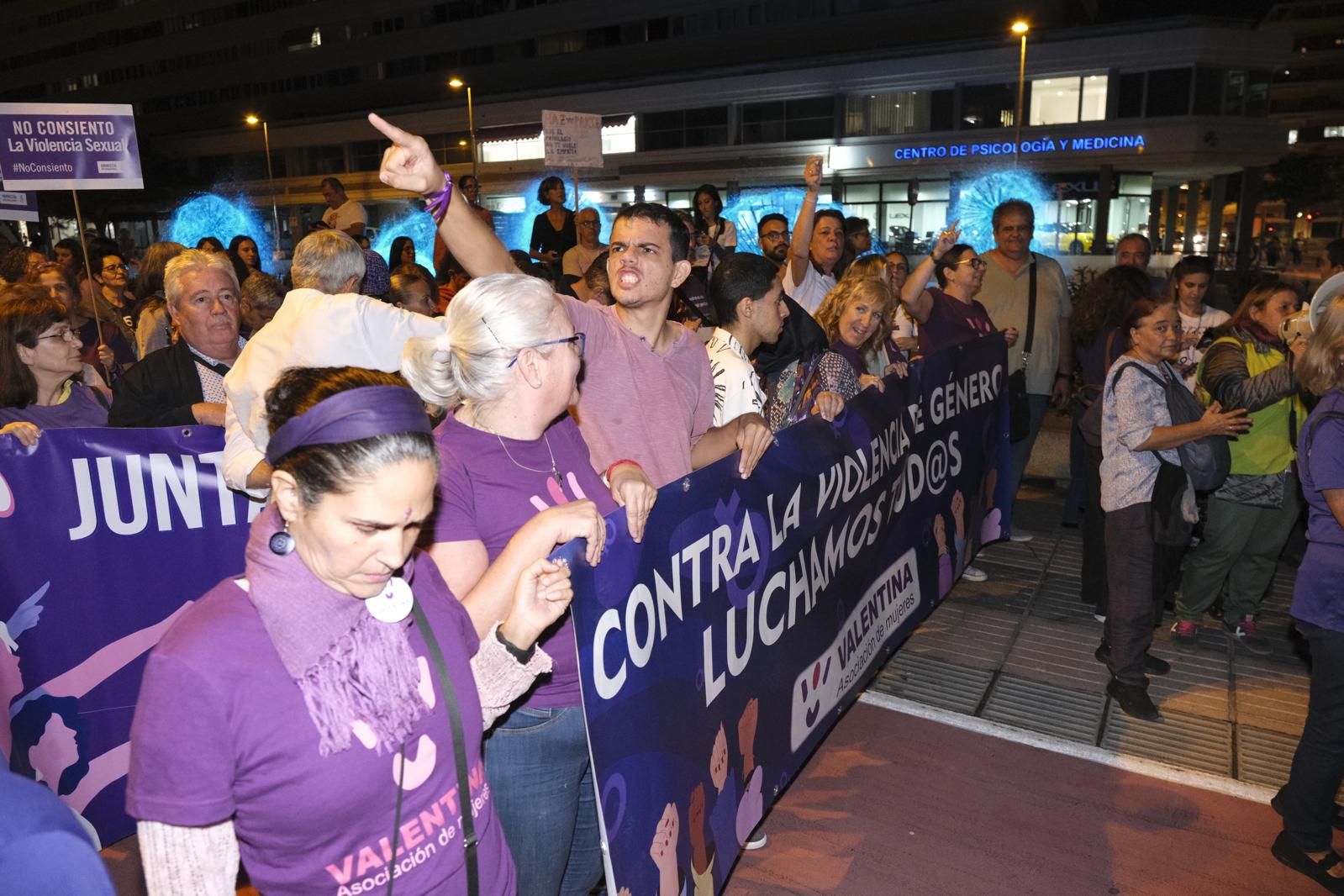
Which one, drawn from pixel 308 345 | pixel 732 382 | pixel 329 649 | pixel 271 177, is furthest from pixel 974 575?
pixel 271 177

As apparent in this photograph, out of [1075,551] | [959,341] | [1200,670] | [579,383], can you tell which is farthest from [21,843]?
[1075,551]

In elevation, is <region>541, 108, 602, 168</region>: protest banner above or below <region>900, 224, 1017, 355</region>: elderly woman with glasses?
above

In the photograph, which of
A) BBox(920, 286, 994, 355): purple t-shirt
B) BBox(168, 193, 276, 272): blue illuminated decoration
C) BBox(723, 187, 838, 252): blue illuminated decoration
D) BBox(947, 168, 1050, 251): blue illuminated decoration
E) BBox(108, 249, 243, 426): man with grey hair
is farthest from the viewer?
BBox(168, 193, 276, 272): blue illuminated decoration

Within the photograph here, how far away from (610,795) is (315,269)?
2610mm

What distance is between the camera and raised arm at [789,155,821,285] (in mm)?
5566

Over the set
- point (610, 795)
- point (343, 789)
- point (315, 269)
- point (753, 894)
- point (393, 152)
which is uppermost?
point (393, 152)

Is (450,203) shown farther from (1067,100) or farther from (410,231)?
(410,231)

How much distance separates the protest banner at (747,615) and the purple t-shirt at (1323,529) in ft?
5.04

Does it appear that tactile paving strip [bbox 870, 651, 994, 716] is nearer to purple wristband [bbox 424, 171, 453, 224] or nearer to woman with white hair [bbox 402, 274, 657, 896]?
woman with white hair [bbox 402, 274, 657, 896]

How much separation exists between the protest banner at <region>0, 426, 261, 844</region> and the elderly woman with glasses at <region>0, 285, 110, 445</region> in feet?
1.61

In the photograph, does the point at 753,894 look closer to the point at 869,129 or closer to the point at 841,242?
the point at 841,242

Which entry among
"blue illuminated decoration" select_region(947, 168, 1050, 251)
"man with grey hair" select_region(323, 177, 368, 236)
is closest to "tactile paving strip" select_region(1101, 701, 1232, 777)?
"man with grey hair" select_region(323, 177, 368, 236)

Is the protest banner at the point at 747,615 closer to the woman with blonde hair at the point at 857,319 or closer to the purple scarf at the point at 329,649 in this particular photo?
the woman with blonde hair at the point at 857,319

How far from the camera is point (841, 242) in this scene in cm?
678
